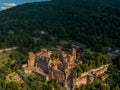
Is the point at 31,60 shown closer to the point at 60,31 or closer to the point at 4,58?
the point at 4,58

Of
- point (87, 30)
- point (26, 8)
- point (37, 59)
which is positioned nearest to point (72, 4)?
point (26, 8)

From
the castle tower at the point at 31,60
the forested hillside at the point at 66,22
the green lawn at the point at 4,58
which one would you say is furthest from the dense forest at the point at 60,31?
the castle tower at the point at 31,60

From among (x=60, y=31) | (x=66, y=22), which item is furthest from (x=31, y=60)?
(x=66, y=22)

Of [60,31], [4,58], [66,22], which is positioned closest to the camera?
[4,58]

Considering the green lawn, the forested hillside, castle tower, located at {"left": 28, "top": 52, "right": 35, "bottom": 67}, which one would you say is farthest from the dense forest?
castle tower, located at {"left": 28, "top": 52, "right": 35, "bottom": 67}

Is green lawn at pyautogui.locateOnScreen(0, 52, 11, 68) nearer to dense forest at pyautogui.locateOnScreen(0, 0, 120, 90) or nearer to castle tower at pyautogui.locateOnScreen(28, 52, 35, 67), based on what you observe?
dense forest at pyautogui.locateOnScreen(0, 0, 120, 90)

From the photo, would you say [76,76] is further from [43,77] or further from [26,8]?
[26,8]

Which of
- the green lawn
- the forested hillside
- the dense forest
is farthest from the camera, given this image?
the forested hillside

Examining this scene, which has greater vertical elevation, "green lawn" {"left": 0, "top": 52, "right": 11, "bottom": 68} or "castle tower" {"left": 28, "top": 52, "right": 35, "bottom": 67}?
"castle tower" {"left": 28, "top": 52, "right": 35, "bottom": 67}
